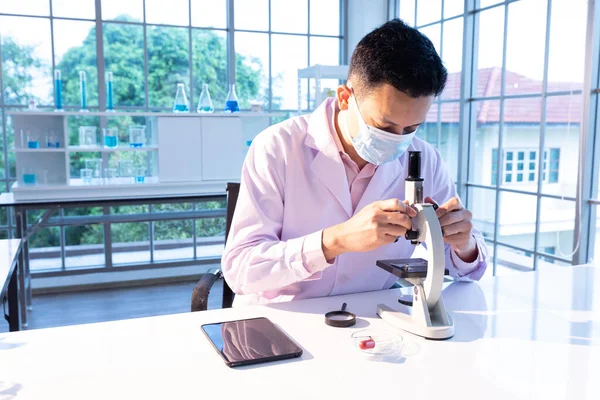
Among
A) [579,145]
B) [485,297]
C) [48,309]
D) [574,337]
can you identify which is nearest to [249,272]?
[485,297]

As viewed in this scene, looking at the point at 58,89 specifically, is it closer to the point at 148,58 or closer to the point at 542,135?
the point at 148,58

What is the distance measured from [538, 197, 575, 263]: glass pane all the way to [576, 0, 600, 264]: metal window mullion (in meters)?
0.07

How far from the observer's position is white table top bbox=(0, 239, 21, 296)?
1.96 meters

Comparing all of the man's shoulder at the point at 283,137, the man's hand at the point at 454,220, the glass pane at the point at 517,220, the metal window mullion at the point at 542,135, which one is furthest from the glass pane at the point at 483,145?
the man's hand at the point at 454,220

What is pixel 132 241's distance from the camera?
4.84 meters

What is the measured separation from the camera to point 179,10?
15.2 ft

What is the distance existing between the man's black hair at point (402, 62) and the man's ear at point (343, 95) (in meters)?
0.14

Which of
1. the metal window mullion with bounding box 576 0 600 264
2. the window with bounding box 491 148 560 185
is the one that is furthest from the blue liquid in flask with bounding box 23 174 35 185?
the metal window mullion with bounding box 576 0 600 264

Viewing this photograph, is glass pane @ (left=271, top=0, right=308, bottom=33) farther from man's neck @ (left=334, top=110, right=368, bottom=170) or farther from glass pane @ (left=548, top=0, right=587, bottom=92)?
man's neck @ (left=334, top=110, right=368, bottom=170)

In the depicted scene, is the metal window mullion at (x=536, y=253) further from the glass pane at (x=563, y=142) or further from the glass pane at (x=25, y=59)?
the glass pane at (x=25, y=59)

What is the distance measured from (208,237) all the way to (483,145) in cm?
266

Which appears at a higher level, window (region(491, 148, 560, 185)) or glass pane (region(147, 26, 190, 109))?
glass pane (region(147, 26, 190, 109))

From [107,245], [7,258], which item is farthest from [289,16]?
[7,258]

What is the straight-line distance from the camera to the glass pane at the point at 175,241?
4902 millimetres
